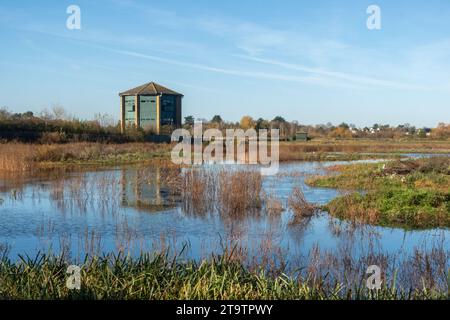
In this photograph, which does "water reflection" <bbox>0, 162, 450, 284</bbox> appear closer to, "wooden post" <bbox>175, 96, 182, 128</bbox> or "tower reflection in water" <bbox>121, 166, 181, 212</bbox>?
"tower reflection in water" <bbox>121, 166, 181, 212</bbox>

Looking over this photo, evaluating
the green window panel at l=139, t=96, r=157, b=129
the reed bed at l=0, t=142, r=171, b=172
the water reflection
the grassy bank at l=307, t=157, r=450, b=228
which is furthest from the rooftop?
the grassy bank at l=307, t=157, r=450, b=228

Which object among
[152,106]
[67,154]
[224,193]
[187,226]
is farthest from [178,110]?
[187,226]

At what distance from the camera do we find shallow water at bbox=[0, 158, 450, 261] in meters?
8.89

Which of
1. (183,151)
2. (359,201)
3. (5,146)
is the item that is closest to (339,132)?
(183,151)

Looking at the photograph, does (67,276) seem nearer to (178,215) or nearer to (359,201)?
(178,215)

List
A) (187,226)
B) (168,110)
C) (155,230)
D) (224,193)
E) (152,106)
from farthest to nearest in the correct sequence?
1. (168,110)
2. (152,106)
3. (224,193)
4. (187,226)
5. (155,230)

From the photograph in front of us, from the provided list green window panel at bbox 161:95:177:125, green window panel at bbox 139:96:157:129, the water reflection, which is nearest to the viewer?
the water reflection

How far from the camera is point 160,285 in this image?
18.9ft

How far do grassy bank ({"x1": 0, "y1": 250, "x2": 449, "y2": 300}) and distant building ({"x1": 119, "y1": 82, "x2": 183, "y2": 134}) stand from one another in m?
42.6

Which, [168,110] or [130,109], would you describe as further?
[130,109]

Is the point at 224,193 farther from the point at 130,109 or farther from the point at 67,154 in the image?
the point at 130,109

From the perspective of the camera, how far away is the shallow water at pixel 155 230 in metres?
8.89

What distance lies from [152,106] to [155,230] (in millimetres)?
40542
